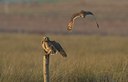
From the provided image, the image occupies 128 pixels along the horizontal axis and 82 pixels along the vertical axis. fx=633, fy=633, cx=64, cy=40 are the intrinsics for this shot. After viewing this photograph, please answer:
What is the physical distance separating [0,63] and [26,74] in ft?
4.03

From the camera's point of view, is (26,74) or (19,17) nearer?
(26,74)

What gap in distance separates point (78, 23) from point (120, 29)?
218 inches

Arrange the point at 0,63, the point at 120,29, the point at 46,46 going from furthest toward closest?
the point at 120,29, the point at 0,63, the point at 46,46

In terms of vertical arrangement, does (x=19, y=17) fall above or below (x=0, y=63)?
above

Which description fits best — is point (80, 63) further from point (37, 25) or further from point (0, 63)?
A: point (37, 25)

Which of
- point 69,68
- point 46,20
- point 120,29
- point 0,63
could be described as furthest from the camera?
point 46,20

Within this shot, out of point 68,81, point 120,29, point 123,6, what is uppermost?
point 123,6

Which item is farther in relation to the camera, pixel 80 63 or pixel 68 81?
pixel 80 63

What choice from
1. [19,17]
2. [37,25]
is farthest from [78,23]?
[19,17]

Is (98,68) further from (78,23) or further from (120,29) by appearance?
(78,23)

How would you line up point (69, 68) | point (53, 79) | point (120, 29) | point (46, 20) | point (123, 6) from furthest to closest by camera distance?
point (123, 6)
point (46, 20)
point (120, 29)
point (69, 68)
point (53, 79)

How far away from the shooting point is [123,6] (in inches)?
2640

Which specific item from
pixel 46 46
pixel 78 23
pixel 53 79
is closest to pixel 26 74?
pixel 53 79

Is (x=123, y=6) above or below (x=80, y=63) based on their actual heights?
above
